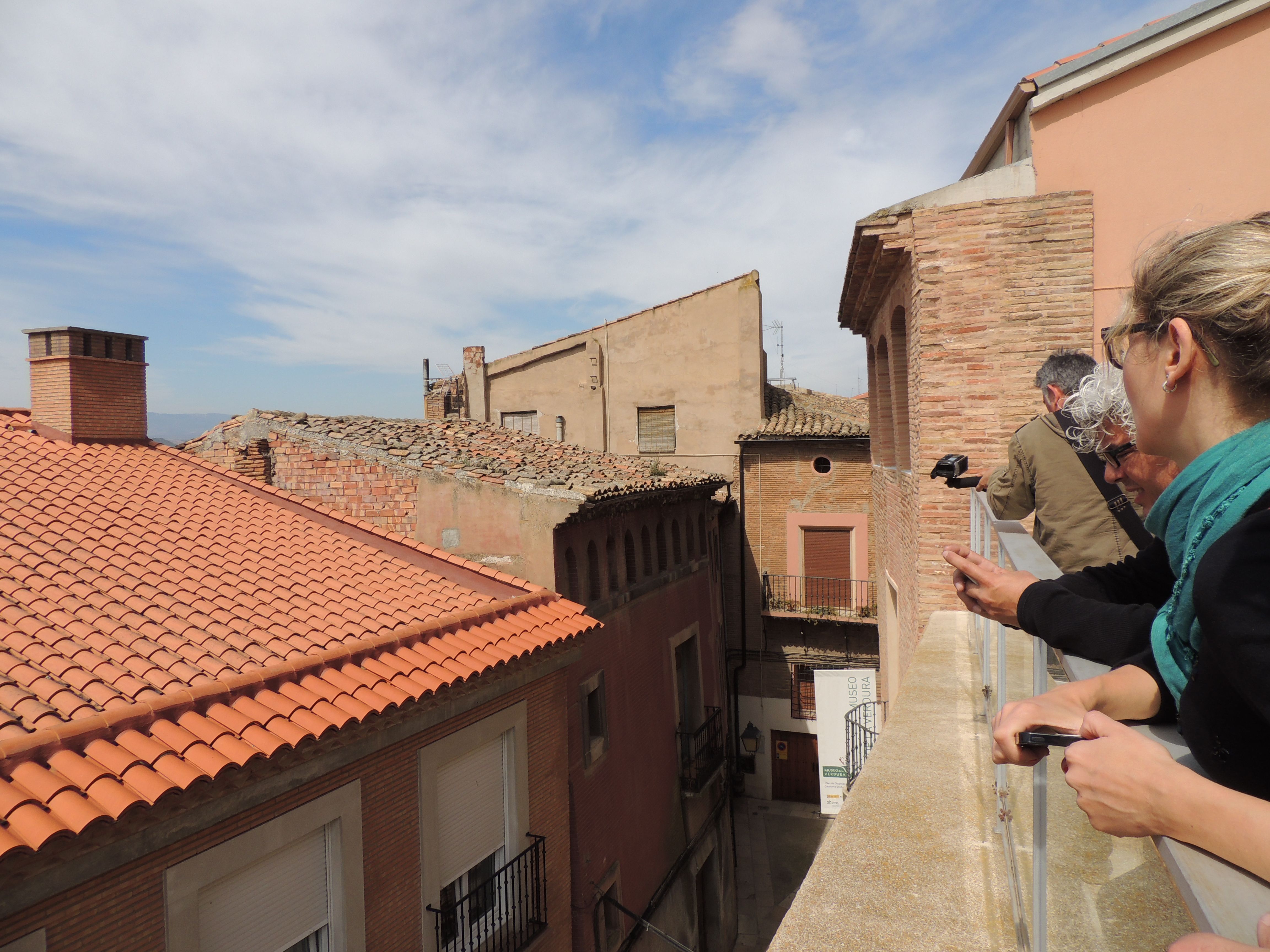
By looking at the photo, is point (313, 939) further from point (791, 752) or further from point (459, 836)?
point (791, 752)

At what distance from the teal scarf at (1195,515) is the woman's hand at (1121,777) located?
0.14 m

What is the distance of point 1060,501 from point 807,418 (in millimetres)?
16606

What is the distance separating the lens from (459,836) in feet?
25.3


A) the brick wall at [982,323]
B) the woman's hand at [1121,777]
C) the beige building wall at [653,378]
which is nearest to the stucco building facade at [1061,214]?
the brick wall at [982,323]

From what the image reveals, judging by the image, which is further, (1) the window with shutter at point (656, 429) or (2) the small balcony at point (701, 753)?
(1) the window with shutter at point (656, 429)

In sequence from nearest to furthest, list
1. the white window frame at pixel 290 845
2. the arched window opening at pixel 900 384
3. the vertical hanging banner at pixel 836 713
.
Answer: the white window frame at pixel 290 845 → the arched window opening at pixel 900 384 → the vertical hanging banner at pixel 836 713

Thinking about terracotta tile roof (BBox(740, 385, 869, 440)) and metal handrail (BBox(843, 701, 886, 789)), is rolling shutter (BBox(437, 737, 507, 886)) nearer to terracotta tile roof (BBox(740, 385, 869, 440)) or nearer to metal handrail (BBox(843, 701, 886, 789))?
metal handrail (BBox(843, 701, 886, 789))

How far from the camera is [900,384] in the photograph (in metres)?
9.42

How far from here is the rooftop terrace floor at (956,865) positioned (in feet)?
5.62

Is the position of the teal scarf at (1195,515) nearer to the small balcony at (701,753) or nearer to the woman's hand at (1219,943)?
the woman's hand at (1219,943)

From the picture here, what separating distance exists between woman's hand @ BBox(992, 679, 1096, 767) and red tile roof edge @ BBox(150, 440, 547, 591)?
8081 millimetres

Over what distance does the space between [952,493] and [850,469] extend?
1247 cm

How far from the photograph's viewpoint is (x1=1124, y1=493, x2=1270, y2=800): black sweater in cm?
81

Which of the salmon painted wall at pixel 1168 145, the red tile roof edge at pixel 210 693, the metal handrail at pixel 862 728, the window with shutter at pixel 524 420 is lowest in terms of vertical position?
the metal handrail at pixel 862 728
